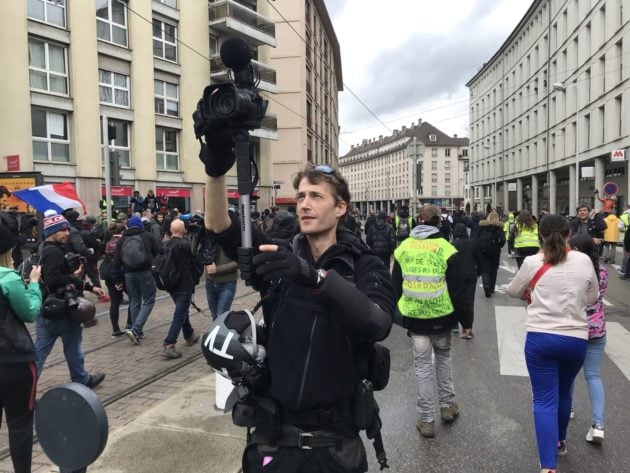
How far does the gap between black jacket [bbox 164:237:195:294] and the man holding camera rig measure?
4612 millimetres

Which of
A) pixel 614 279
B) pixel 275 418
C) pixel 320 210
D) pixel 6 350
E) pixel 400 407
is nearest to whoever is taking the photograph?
pixel 275 418

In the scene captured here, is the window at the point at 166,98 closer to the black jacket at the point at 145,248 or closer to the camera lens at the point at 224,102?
the black jacket at the point at 145,248

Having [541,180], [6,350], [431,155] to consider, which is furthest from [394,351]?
[431,155]

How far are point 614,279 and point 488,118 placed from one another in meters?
55.0

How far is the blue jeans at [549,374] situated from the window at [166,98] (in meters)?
24.6

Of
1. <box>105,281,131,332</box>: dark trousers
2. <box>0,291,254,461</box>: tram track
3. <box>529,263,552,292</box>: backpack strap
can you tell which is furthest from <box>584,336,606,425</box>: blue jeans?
<box>105,281,131,332</box>: dark trousers

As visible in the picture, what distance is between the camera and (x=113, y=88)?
73.6 feet

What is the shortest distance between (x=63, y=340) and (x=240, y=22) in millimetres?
28169

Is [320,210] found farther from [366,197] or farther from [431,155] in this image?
[366,197]

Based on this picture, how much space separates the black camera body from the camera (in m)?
1.85

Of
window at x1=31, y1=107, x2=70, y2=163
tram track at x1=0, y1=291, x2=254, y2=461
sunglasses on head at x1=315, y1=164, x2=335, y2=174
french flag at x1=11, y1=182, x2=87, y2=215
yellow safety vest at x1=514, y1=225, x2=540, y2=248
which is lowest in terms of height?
tram track at x1=0, y1=291, x2=254, y2=461

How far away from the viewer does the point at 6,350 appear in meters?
3.21

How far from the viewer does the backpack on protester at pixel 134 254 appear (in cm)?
711

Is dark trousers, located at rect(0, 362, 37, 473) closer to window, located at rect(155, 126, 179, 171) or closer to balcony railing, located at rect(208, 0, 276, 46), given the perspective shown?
window, located at rect(155, 126, 179, 171)
